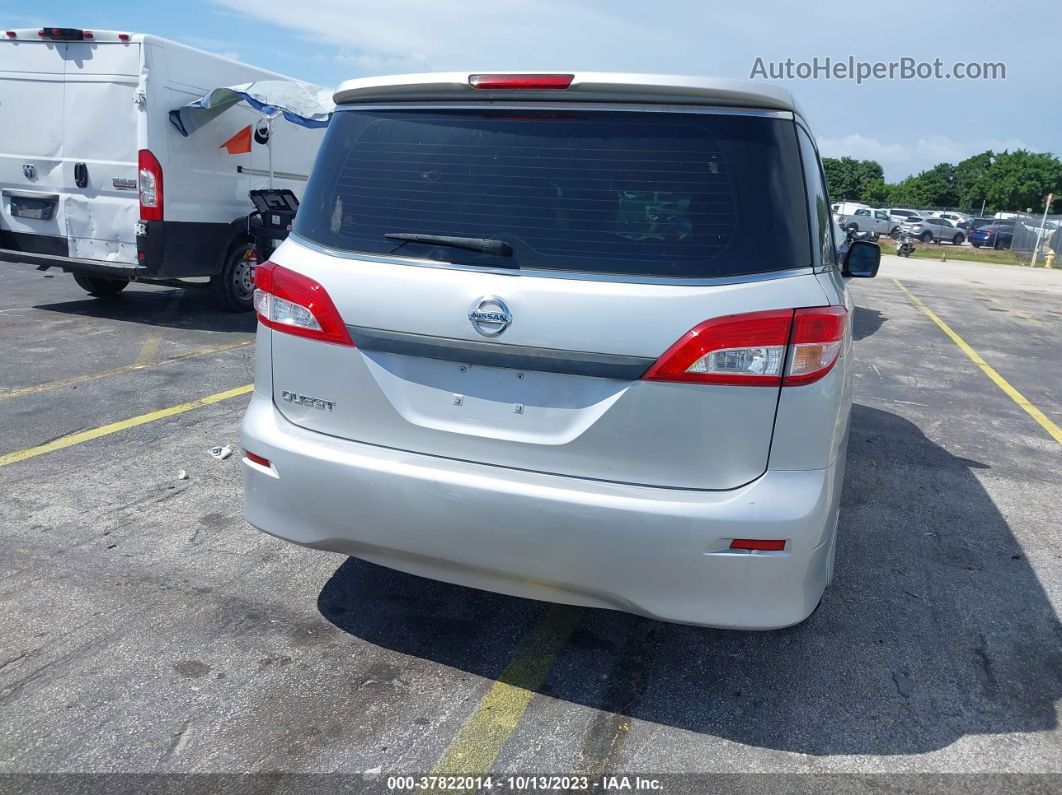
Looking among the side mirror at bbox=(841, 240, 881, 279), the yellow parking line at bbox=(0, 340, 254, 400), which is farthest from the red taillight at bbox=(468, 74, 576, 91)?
the yellow parking line at bbox=(0, 340, 254, 400)

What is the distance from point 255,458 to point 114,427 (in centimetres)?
288

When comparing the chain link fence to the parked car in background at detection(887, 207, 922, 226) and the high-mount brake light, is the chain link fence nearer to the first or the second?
the parked car in background at detection(887, 207, 922, 226)

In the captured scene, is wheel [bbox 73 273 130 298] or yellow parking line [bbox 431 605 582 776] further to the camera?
wheel [bbox 73 273 130 298]

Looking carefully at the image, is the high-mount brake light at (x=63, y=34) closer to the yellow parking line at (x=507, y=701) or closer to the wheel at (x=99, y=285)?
the wheel at (x=99, y=285)

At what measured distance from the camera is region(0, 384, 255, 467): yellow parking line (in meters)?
4.81

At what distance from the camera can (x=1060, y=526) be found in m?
4.73

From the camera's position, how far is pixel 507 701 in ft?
9.36

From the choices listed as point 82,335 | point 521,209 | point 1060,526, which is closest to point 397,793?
point 521,209

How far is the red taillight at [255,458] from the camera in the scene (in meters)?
2.97

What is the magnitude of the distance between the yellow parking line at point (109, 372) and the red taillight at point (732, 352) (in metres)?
5.21

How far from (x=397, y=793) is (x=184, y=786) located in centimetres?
59

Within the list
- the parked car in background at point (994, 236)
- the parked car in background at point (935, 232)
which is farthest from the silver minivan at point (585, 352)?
the parked car in background at point (994, 236)

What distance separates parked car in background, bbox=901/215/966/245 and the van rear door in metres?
39.3

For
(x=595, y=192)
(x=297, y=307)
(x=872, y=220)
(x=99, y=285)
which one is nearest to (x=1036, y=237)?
(x=872, y=220)
